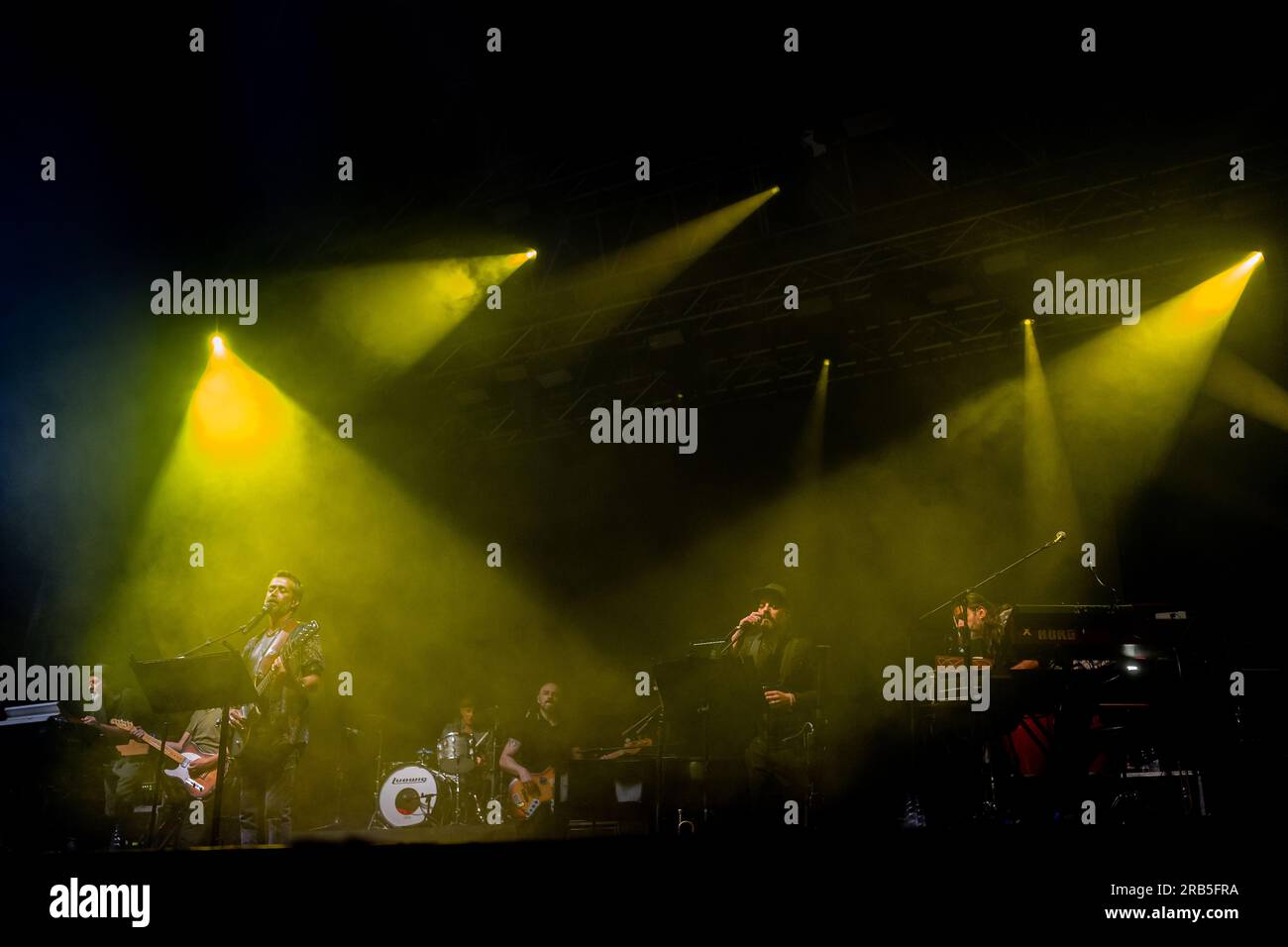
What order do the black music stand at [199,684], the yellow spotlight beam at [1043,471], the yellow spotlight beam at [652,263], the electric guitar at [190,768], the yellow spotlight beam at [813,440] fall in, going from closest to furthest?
the black music stand at [199,684], the electric guitar at [190,768], the yellow spotlight beam at [652,263], the yellow spotlight beam at [1043,471], the yellow spotlight beam at [813,440]

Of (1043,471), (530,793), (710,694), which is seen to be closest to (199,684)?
(710,694)

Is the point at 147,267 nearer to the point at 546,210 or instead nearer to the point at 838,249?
the point at 546,210

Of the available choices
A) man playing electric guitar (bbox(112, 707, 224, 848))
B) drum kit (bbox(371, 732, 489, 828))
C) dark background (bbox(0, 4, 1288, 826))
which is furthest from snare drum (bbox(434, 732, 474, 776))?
man playing electric guitar (bbox(112, 707, 224, 848))

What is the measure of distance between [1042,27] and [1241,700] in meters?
4.97

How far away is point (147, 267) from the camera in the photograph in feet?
29.1

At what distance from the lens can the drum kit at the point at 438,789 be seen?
885cm

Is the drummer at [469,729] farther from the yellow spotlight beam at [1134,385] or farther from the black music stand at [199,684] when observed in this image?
the yellow spotlight beam at [1134,385]

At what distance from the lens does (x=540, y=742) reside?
9.02 metres

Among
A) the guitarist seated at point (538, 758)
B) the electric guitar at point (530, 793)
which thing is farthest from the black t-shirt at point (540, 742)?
the electric guitar at point (530, 793)

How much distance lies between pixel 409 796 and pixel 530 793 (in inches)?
47.3

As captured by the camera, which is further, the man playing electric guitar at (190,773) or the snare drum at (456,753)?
the snare drum at (456,753)

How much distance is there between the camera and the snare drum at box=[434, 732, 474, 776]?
29.8 ft

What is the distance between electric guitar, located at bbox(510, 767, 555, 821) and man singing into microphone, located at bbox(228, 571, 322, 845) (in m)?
3.15

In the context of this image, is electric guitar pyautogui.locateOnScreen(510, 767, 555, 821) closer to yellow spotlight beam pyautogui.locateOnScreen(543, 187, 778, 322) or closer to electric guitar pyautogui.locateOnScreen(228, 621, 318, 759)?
electric guitar pyautogui.locateOnScreen(228, 621, 318, 759)
